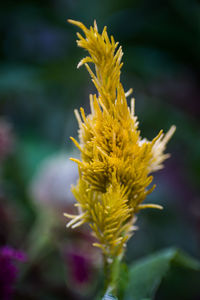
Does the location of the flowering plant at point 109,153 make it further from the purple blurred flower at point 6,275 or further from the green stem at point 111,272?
the purple blurred flower at point 6,275

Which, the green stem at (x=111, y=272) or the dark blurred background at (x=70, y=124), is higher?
the dark blurred background at (x=70, y=124)

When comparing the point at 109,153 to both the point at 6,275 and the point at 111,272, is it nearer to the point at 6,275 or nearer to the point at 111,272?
the point at 111,272

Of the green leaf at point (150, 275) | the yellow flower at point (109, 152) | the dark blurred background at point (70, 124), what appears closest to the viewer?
the yellow flower at point (109, 152)

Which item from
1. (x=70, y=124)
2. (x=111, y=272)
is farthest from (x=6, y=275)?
(x=70, y=124)

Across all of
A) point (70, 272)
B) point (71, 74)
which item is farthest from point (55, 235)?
point (71, 74)

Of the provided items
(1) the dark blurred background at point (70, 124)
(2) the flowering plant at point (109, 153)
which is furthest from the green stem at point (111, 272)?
(1) the dark blurred background at point (70, 124)

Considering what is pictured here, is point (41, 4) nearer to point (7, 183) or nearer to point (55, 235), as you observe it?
point (7, 183)
